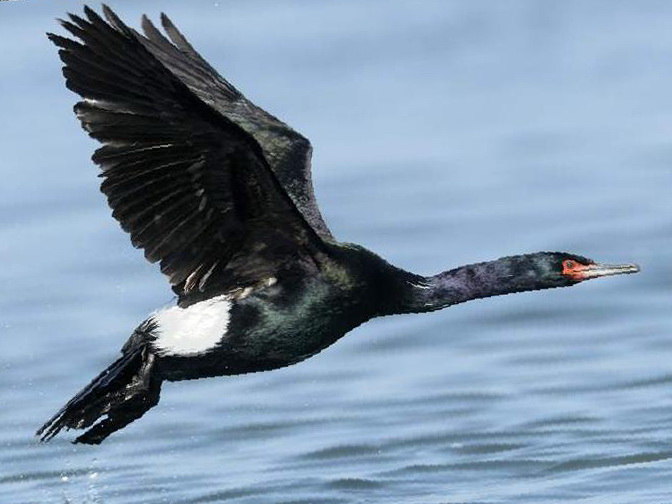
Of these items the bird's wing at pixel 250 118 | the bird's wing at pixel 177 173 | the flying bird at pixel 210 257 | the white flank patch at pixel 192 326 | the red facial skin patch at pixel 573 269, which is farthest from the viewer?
the bird's wing at pixel 250 118

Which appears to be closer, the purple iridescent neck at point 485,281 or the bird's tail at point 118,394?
the bird's tail at point 118,394

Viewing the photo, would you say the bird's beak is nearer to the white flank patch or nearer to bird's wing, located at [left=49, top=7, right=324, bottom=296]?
bird's wing, located at [left=49, top=7, right=324, bottom=296]

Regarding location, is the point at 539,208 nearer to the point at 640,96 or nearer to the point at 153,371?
the point at 640,96

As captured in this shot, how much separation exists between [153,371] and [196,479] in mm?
1982

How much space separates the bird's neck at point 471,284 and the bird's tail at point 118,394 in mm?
1080

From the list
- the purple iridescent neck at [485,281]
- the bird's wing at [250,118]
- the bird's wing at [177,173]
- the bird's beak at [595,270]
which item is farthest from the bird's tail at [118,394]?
the bird's beak at [595,270]

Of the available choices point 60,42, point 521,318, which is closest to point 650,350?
point 521,318

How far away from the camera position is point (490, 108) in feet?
50.2

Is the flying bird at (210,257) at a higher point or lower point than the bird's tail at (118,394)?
higher

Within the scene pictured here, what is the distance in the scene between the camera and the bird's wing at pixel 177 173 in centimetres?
903

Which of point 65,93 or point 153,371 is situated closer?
point 153,371

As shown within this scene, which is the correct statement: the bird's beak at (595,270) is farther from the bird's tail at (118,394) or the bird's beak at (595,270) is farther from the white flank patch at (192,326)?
the bird's tail at (118,394)

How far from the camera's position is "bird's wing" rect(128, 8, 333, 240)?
10477 mm

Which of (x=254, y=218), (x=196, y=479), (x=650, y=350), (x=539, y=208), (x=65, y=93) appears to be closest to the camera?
(x=254, y=218)
